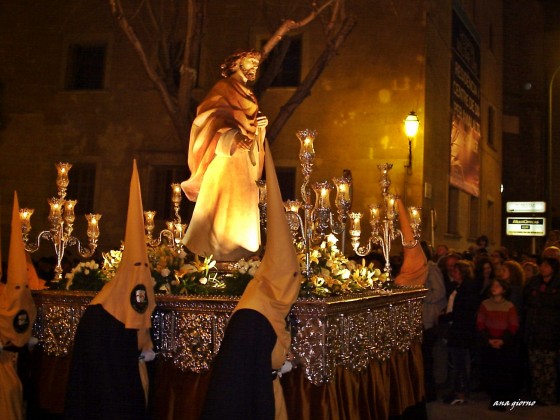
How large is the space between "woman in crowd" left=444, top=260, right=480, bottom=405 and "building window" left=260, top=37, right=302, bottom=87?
947cm

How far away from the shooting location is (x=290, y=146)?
17.7 meters

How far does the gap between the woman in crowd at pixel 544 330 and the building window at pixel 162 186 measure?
1050 centimetres

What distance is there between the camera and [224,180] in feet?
23.6

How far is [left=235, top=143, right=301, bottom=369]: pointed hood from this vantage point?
16.3 feet

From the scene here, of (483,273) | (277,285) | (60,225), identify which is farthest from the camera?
(483,273)

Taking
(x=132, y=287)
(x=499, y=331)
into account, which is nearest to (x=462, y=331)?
(x=499, y=331)

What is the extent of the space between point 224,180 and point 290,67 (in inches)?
447

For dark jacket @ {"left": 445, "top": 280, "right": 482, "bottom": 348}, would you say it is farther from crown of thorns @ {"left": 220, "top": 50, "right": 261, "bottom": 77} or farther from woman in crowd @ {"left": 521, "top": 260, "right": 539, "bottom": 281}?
crown of thorns @ {"left": 220, "top": 50, "right": 261, "bottom": 77}

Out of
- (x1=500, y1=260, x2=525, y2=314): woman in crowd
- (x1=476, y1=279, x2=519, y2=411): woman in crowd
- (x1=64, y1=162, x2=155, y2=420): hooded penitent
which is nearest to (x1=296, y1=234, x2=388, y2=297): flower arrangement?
(x1=64, y1=162, x2=155, y2=420): hooded penitent

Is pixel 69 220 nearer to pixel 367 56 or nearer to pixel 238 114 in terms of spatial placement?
pixel 238 114

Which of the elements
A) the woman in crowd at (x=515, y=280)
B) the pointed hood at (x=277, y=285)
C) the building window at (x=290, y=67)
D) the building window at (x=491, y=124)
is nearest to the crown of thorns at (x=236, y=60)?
the pointed hood at (x=277, y=285)

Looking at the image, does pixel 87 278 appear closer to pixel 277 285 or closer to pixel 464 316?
pixel 277 285

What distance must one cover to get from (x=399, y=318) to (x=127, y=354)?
3397mm

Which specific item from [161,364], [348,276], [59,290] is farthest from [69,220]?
[348,276]
